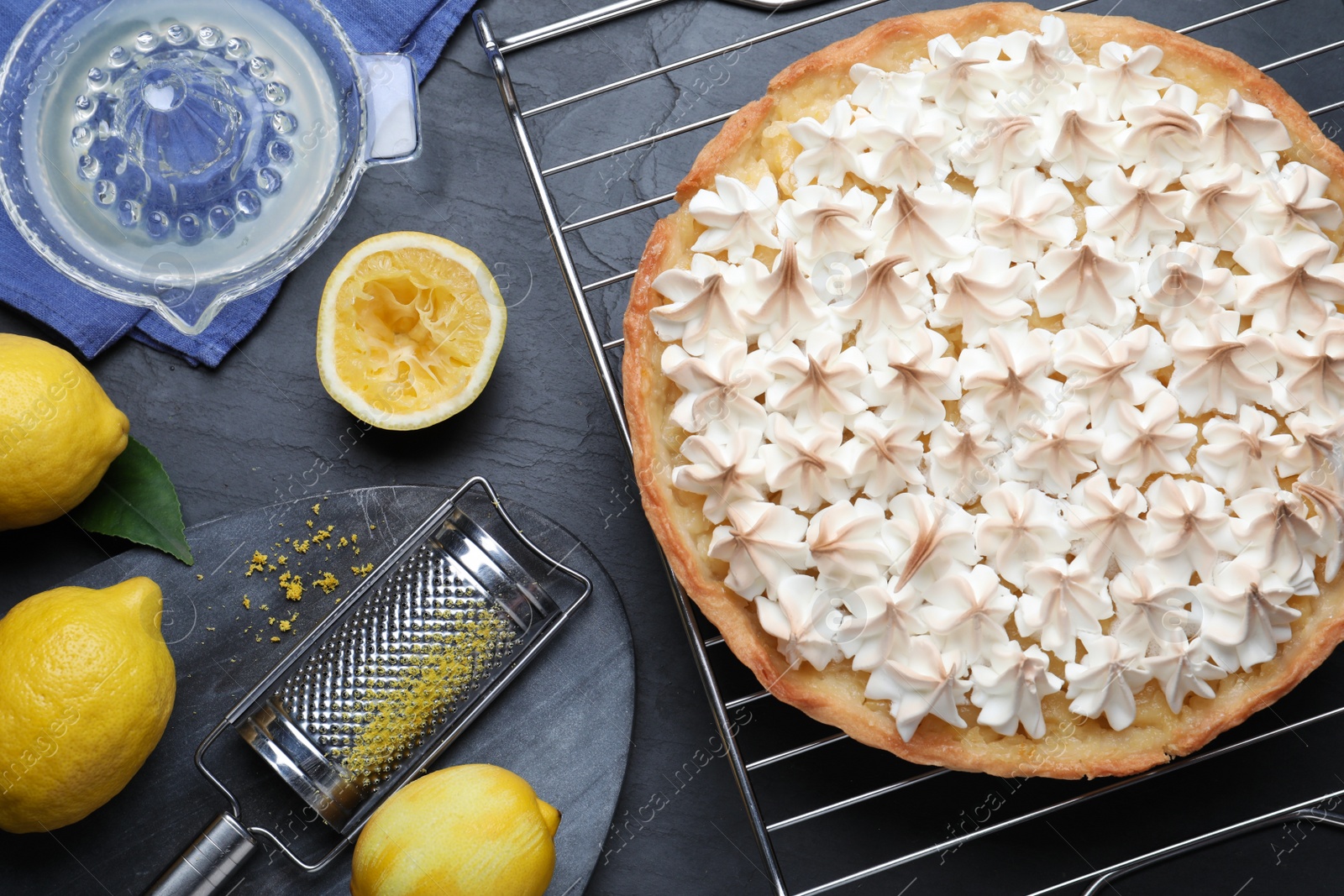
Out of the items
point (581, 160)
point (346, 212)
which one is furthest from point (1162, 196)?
point (346, 212)

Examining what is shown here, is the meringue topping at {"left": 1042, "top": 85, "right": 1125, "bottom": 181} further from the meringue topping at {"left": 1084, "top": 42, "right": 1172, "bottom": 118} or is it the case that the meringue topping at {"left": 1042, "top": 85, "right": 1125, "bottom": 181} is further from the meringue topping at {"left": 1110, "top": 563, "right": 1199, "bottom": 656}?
the meringue topping at {"left": 1110, "top": 563, "right": 1199, "bottom": 656}

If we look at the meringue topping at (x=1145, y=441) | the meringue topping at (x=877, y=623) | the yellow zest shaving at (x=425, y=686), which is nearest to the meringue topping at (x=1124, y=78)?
the meringue topping at (x=1145, y=441)

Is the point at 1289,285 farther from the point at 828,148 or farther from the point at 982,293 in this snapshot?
the point at 828,148

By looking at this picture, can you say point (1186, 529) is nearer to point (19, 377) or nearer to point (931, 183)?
point (931, 183)

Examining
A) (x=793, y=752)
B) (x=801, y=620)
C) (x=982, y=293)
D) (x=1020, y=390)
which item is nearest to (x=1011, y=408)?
(x=1020, y=390)

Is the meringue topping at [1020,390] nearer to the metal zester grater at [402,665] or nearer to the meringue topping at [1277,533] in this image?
the meringue topping at [1277,533]

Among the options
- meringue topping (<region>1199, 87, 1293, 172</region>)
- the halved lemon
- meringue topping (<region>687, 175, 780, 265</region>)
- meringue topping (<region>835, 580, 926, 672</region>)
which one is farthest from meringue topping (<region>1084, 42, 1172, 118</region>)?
the halved lemon
